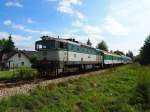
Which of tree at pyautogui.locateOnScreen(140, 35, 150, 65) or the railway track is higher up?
tree at pyautogui.locateOnScreen(140, 35, 150, 65)

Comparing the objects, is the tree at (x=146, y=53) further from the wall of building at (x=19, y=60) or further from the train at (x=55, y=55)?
the wall of building at (x=19, y=60)

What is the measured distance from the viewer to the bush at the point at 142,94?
44.1 ft

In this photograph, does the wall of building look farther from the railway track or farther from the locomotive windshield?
the railway track

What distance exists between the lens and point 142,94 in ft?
46.9

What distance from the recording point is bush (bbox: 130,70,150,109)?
44.1 feet

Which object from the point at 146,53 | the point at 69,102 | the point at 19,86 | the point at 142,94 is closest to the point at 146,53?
the point at 146,53

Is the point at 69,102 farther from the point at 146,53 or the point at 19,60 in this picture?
the point at 19,60

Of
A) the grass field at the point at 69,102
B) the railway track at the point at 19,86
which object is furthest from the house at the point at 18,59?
the grass field at the point at 69,102

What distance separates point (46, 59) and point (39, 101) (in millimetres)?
12161

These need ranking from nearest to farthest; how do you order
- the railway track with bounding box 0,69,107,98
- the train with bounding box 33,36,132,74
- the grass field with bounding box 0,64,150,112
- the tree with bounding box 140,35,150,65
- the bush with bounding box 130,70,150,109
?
the grass field with bounding box 0,64,150,112 → the bush with bounding box 130,70,150,109 → the railway track with bounding box 0,69,107,98 → the train with bounding box 33,36,132,74 → the tree with bounding box 140,35,150,65

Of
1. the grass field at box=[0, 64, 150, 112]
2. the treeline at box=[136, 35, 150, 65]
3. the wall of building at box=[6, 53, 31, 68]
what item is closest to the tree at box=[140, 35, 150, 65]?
the treeline at box=[136, 35, 150, 65]

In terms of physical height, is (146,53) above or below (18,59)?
above

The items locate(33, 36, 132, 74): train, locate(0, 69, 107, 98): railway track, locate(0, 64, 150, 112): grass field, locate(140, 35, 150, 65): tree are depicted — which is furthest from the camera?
locate(140, 35, 150, 65): tree

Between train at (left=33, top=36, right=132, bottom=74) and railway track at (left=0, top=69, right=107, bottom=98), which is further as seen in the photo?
train at (left=33, top=36, right=132, bottom=74)
